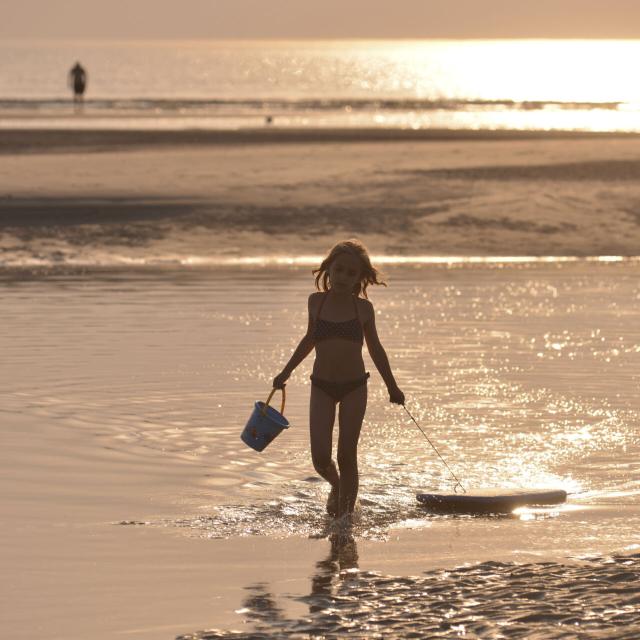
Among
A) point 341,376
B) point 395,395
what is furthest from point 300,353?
point 395,395

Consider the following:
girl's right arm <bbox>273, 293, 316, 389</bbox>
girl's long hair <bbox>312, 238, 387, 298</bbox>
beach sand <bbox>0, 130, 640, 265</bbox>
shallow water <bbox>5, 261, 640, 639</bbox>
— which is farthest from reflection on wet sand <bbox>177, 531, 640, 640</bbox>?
beach sand <bbox>0, 130, 640, 265</bbox>

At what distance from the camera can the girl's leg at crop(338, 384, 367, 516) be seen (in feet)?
26.2

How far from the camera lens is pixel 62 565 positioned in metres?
7.07

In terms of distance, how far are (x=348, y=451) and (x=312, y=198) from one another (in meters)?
19.5

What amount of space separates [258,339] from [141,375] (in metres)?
2.11

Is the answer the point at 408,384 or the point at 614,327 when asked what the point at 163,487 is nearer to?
the point at 408,384

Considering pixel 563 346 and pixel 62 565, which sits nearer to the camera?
pixel 62 565

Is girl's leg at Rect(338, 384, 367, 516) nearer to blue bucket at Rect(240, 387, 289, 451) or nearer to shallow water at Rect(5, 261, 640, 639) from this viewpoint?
shallow water at Rect(5, 261, 640, 639)

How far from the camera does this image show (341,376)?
8055mm

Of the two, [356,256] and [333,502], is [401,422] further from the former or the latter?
[356,256]

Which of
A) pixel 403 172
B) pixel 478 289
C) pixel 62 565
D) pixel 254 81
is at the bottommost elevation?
pixel 62 565

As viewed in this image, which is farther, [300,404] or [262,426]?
[300,404]

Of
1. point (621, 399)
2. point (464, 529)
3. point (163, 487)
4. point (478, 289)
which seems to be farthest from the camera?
point (478, 289)

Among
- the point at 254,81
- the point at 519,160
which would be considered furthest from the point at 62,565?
the point at 254,81
